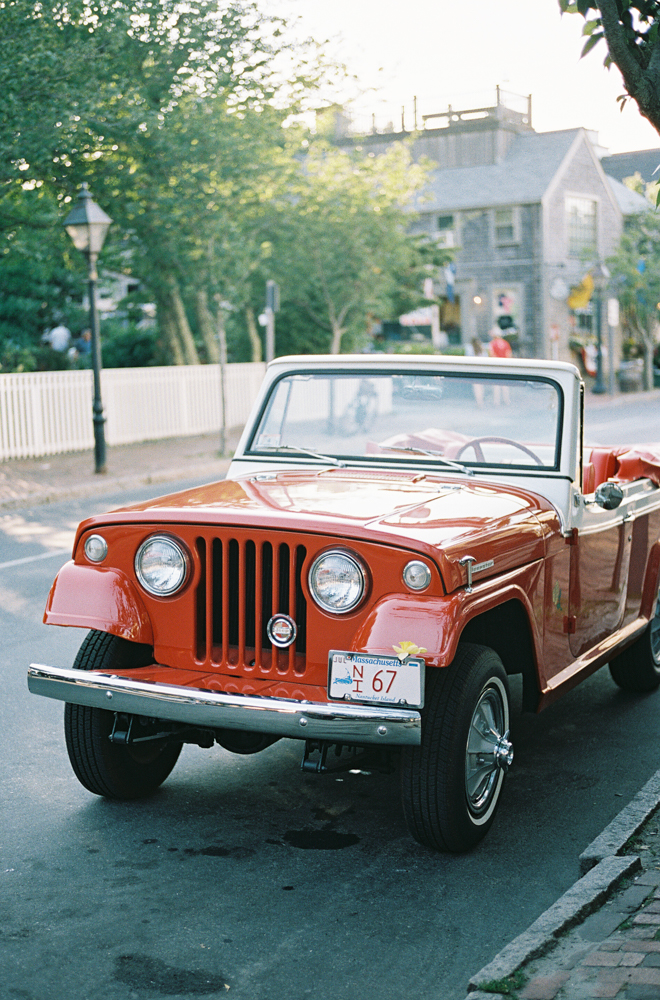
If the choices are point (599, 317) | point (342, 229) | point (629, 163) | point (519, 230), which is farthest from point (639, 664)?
point (629, 163)

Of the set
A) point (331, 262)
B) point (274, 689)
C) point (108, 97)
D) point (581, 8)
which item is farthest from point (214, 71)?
point (274, 689)

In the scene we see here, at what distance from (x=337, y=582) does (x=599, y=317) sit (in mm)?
40918

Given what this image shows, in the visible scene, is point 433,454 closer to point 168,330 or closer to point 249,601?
point 249,601

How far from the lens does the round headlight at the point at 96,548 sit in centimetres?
423

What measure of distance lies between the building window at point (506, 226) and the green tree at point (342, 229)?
17432 mm

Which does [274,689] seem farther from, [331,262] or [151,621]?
[331,262]

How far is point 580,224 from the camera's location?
46.0 m

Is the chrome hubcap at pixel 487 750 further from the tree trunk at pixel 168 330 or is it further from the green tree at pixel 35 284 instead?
the tree trunk at pixel 168 330

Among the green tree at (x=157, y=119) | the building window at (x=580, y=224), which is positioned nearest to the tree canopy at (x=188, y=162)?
the green tree at (x=157, y=119)

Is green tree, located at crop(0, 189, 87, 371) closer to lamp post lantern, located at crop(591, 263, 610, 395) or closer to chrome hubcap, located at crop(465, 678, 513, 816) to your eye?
chrome hubcap, located at crop(465, 678, 513, 816)

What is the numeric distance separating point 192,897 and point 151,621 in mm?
1003

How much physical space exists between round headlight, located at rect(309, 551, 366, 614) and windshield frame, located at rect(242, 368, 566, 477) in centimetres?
135

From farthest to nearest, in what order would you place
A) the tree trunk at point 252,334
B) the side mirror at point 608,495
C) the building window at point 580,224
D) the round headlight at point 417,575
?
the building window at point 580,224, the tree trunk at point 252,334, the side mirror at point 608,495, the round headlight at point 417,575

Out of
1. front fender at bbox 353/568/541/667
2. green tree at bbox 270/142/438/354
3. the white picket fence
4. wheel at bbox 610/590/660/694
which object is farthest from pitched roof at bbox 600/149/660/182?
front fender at bbox 353/568/541/667
